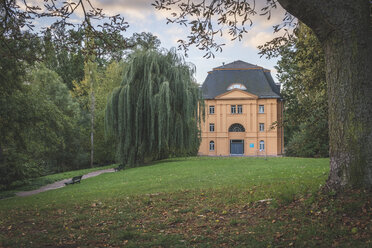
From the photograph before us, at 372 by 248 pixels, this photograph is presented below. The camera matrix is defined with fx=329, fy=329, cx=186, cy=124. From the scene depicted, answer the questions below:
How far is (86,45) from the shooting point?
7.13m

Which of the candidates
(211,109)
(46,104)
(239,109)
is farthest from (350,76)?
(211,109)

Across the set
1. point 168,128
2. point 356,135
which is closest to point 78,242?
point 356,135

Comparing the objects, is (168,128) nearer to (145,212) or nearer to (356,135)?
(145,212)

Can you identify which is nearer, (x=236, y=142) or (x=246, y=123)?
(x=246, y=123)

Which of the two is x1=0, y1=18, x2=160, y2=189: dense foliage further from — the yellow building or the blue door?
the blue door

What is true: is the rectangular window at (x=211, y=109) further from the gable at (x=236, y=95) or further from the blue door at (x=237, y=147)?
the blue door at (x=237, y=147)

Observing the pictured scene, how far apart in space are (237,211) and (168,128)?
17733 mm

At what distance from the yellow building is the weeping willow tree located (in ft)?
65.1

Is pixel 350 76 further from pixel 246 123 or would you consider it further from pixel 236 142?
pixel 236 142

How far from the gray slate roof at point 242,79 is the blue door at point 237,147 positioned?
7.08 m

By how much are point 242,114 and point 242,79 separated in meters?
5.24

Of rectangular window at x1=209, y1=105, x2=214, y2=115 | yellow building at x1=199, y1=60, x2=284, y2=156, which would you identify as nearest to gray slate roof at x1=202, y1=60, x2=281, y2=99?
yellow building at x1=199, y1=60, x2=284, y2=156

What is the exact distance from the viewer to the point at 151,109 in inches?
941

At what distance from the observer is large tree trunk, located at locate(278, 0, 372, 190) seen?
5191 millimetres
